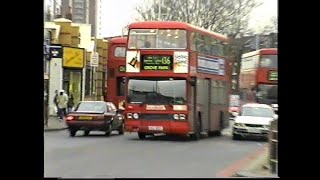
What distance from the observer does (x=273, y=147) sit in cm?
828

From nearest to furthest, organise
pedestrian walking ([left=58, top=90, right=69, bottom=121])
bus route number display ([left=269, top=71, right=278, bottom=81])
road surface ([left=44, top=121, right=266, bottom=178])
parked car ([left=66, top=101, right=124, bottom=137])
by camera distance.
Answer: road surface ([left=44, top=121, right=266, bottom=178])
bus route number display ([left=269, top=71, right=278, bottom=81])
pedestrian walking ([left=58, top=90, right=69, bottom=121])
parked car ([left=66, top=101, right=124, bottom=137])

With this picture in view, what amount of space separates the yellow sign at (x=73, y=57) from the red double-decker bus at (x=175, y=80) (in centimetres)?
174

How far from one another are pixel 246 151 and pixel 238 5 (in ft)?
6.33

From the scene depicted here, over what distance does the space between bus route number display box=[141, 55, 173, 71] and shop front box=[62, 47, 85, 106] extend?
2765 mm

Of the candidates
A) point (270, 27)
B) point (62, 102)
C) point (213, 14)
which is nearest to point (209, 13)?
point (213, 14)

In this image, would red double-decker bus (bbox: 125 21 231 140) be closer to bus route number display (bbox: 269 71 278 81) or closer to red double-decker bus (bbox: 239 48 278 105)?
red double-decker bus (bbox: 239 48 278 105)

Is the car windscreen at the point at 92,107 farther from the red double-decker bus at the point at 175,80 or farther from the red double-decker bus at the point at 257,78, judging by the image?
the red double-decker bus at the point at 257,78

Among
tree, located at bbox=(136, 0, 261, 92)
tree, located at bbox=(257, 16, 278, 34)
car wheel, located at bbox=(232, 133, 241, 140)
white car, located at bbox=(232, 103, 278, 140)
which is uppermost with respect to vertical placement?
tree, located at bbox=(136, 0, 261, 92)

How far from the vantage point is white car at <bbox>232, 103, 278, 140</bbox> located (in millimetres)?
10516

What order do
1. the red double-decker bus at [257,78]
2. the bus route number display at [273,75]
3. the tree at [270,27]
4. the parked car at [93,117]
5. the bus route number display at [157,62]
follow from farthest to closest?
1. the bus route number display at [157,62]
2. the parked car at [93,117]
3. the red double-decker bus at [257,78]
4. the bus route number display at [273,75]
5. the tree at [270,27]

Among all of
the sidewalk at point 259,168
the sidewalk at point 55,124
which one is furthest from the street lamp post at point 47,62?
the sidewalk at point 259,168

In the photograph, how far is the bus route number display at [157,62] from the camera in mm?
11738

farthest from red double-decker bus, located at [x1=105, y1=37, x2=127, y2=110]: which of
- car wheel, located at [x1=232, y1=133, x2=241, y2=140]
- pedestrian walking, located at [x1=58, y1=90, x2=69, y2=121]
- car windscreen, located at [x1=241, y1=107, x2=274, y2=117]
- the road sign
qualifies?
car windscreen, located at [x1=241, y1=107, x2=274, y2=117]

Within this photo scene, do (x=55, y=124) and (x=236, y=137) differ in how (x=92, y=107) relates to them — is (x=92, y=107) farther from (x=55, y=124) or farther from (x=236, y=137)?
(x=236, y=137)
